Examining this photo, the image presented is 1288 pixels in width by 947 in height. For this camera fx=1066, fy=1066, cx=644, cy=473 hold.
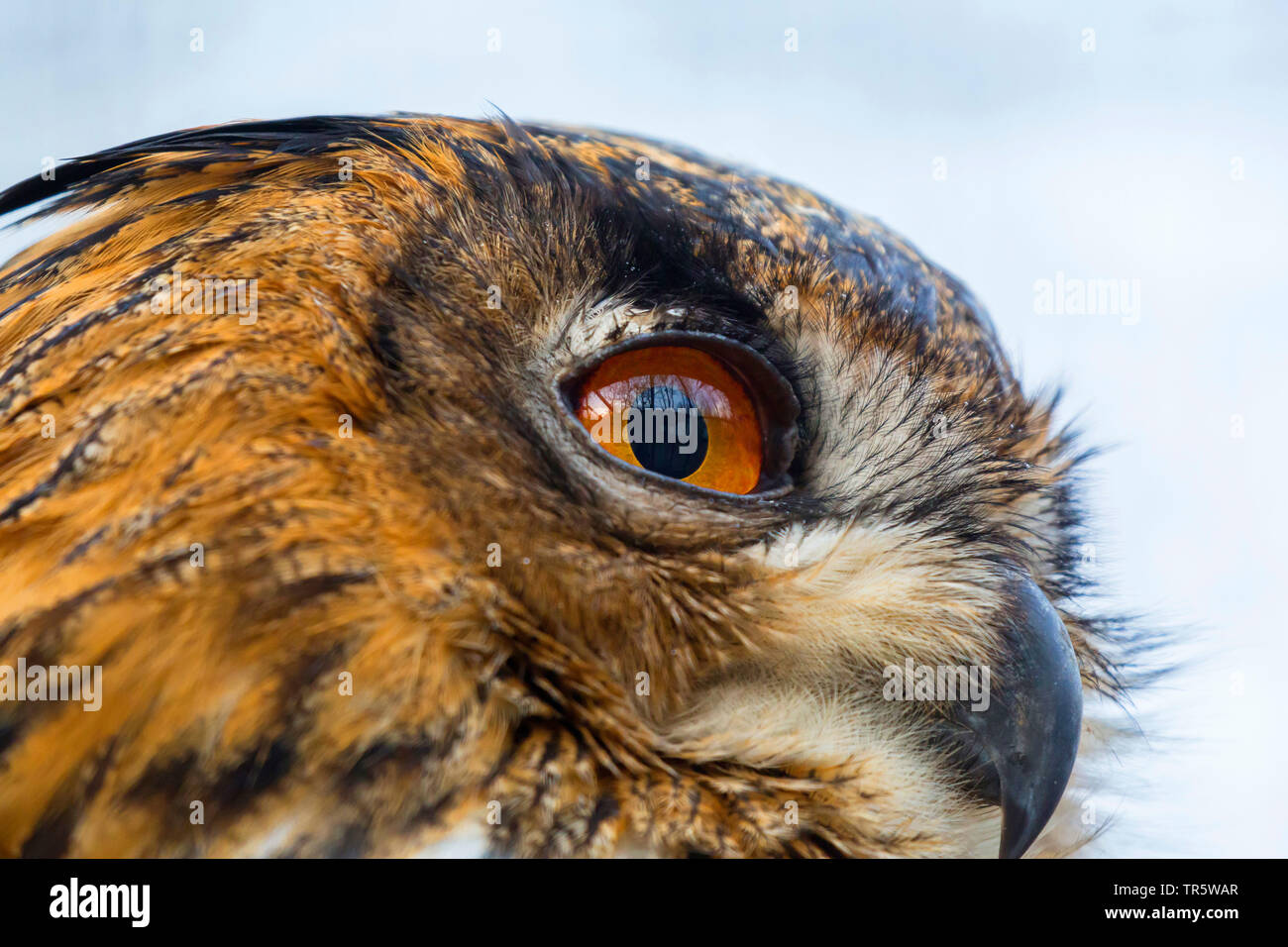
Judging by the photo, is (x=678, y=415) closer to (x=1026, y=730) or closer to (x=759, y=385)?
(x=759, y=385)

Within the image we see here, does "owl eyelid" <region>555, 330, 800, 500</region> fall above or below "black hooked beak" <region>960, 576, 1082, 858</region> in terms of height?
above

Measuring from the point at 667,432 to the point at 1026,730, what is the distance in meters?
0.57

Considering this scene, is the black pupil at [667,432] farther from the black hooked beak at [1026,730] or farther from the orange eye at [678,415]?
the black hooked beak at [1026,730]

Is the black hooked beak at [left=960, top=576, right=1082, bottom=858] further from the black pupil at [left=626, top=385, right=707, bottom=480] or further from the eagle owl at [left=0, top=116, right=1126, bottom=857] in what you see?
the black pupil at [left=626, top=385, right=707, bottom=480]

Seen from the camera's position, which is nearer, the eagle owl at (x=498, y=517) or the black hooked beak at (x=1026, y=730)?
the eagle owl at (x=498, y=517)

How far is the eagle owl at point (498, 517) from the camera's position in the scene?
3.34ft

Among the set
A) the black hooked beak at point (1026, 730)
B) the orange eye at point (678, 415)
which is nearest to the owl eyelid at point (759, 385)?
the orange eye at point (678, 415)

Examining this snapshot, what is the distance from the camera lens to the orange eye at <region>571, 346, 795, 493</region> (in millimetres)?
1277

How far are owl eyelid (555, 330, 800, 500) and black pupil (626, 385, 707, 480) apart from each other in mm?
58

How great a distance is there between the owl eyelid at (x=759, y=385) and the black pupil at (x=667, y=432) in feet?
0.19

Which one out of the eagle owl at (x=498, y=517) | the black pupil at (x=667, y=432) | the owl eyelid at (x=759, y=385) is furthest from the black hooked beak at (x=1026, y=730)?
the black pupil at (x=667, y=432)

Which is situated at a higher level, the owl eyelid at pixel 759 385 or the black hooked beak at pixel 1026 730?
Result: the owl eyelid at pixel 759 385

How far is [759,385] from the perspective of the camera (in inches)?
53.6

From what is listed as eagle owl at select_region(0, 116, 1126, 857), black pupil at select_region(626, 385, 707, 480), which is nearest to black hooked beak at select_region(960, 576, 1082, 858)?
eagle owl at select_region(0, 116, 1126, 857)
